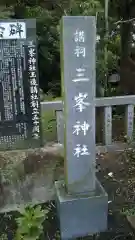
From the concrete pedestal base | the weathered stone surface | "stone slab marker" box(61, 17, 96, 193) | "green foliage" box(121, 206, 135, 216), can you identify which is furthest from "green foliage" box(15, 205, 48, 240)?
"green foliage" box(121, 206, 135, 216)

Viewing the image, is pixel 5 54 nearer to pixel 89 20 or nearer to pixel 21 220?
pixel 89 20

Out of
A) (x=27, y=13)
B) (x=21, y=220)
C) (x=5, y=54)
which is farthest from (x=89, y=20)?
(x=27, y=13)

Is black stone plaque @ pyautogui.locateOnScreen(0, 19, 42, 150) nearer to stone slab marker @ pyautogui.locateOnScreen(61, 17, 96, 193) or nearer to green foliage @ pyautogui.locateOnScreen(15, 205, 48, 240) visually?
stone slab marker @ pyautogui.locateOnScreen(61, 17, 96, 193)

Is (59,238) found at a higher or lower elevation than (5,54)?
lower

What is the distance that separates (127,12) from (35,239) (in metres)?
4.34

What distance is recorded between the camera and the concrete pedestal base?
8.84 feet

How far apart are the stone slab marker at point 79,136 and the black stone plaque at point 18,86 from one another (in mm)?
879

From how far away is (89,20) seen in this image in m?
2.34

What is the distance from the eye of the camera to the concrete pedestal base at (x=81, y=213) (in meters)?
2.69

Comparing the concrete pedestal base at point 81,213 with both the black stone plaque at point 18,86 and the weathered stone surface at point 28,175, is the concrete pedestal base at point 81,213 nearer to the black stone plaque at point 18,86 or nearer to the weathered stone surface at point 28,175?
the weathered stone surface at point 28,175

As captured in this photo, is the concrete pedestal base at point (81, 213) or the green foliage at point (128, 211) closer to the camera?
the concrete pedestal base at point (81, 213)

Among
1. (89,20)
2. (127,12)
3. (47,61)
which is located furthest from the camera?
(47,61)

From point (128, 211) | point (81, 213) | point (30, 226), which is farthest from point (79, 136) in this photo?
point (128, 211)

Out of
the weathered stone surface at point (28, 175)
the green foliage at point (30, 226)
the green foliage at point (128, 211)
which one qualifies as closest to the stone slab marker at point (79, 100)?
the green foliage at point (30, 226)
